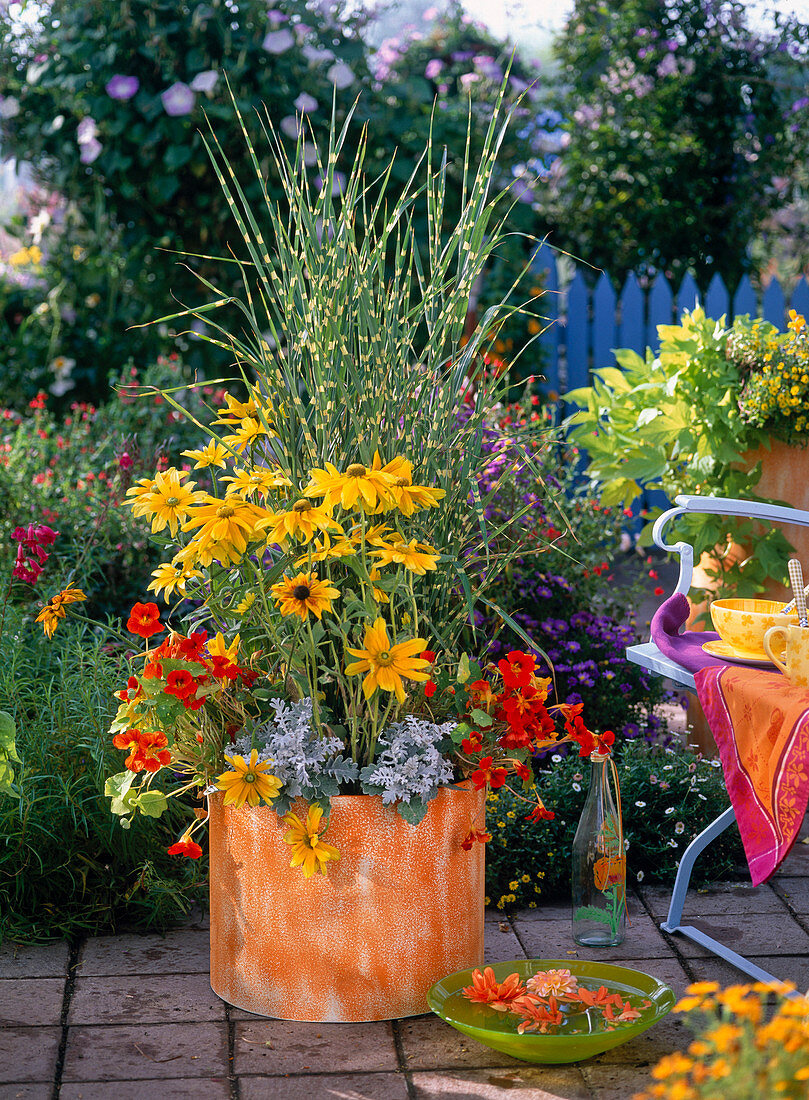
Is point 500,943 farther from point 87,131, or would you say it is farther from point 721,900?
point 87,131

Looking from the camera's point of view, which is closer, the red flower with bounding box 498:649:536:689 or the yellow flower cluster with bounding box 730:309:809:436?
the red flower with bounding box 498:649:536:689

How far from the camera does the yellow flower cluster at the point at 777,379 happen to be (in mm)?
3305

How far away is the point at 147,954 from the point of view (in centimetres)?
257

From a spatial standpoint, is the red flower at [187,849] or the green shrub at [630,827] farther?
the green shrub at [630,827]

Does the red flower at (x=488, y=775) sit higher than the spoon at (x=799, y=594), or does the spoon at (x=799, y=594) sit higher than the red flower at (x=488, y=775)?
the spoon at (x=799, y=594)

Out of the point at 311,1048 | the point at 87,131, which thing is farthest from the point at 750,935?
the point at 87,131

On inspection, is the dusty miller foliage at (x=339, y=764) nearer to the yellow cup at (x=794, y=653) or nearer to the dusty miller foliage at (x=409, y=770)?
the dusty miller foliage at (x=409, y=770)

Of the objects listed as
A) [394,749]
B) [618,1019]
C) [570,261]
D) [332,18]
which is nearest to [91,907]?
[394,749]

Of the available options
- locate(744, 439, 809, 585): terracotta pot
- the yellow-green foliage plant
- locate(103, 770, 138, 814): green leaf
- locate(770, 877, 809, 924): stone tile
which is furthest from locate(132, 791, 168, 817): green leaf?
locate(744, 439, 809, 585): terracotta pot

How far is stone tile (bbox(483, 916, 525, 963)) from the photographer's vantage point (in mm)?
2518

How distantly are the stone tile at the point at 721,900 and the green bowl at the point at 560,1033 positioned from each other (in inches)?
18.1

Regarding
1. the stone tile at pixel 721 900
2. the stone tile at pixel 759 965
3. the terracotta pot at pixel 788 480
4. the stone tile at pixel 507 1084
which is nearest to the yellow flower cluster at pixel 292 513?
the stone tile at pixel 507 1084

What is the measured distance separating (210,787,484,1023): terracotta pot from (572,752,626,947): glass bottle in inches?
14.7

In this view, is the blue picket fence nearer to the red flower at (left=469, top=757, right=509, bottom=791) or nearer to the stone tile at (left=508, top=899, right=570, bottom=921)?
the stone tile at (left=508, top=899, right=570, bottom=921)
